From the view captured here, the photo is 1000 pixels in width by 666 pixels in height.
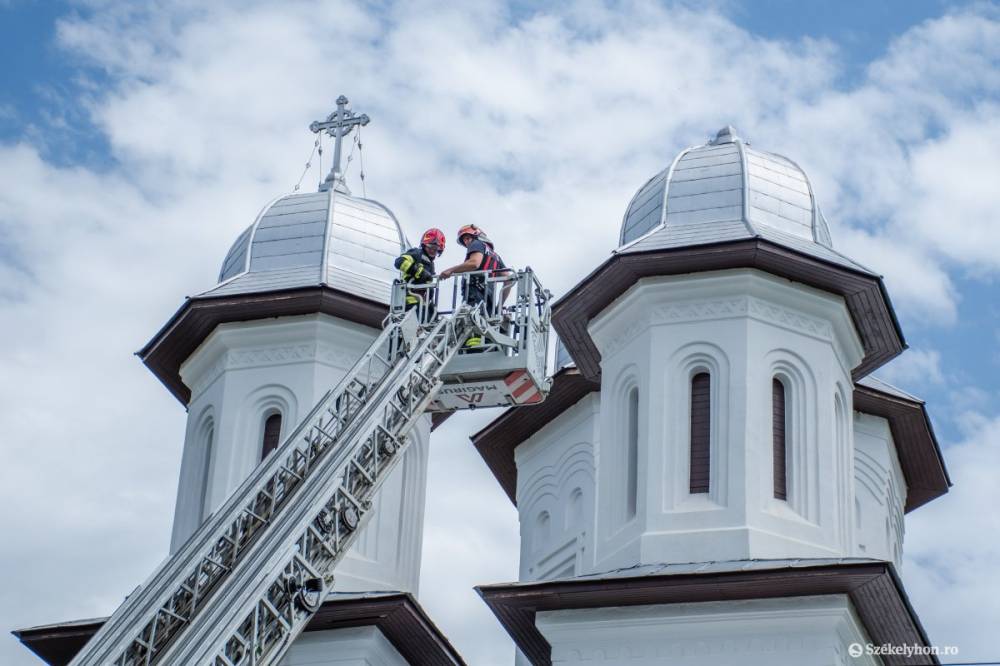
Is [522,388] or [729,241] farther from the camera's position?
[729,241]

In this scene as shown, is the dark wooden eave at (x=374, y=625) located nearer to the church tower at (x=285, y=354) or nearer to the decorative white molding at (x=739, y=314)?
the church tower at (x=285, y=354)

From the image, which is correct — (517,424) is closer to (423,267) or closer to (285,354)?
(285,354)

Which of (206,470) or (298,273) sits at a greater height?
(298,273)

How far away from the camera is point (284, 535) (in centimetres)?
1822

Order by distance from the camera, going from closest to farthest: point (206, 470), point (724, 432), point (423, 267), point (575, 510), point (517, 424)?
point (423, 267) → point (724, 432) → point (206, 470) → point (575, 510) → point (517, 424)

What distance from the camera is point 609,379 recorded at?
2709 centimetres

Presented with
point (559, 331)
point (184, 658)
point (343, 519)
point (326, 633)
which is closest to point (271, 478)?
point (343, 519)

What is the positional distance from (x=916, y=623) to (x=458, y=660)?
225 inches

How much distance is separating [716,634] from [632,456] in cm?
Answer: 349

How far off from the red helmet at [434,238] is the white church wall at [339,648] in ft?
15.9

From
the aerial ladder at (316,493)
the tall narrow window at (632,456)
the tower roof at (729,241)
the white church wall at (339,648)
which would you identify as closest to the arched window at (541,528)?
the tower roof at (729,241)

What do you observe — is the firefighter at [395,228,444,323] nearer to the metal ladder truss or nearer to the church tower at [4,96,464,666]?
the metal ladder truss

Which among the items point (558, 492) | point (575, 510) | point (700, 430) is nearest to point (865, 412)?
point (575, 510)

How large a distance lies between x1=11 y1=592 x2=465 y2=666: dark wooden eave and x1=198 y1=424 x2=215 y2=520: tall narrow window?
274 cm
